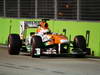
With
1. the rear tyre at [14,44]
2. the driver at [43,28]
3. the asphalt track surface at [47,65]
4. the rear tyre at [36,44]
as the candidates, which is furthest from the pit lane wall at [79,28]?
the rear tyre at [14,44]

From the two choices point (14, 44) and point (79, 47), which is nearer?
point (79, 47)

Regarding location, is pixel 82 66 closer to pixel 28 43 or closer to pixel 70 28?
pixel 28 43

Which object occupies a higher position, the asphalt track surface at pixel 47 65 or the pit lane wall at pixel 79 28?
the pit lane wall at pixel 79 28

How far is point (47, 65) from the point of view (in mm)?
14914

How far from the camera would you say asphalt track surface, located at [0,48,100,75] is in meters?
13.2

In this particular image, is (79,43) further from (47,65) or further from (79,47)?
(47,65)

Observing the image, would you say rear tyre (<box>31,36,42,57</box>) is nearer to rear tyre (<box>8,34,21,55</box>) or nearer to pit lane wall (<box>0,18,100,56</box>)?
rear tyre (<box>8,34,21,55</box>)

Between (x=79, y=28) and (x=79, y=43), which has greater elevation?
(x=79, y=28)

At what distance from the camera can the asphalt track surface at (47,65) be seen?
1316cm

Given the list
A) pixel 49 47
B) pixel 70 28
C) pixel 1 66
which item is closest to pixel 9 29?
pixel 70 28

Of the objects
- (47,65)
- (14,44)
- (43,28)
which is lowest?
(47,65)

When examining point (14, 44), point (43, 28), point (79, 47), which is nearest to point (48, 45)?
point (43, 28)

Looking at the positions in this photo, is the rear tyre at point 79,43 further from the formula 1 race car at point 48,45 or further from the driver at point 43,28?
the driver at point 43,28

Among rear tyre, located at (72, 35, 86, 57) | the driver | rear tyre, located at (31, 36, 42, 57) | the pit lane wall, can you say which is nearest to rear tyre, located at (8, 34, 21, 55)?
the driver
